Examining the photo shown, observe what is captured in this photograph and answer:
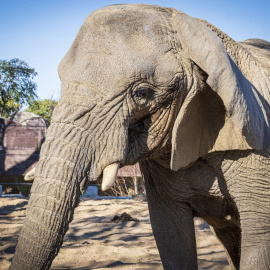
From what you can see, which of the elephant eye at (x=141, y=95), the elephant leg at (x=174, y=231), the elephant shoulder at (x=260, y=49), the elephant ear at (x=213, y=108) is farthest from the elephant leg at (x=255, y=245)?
the elephant shoulder at (x=260, y=49)

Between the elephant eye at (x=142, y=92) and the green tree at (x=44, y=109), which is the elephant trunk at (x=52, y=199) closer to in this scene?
the elephant eye at (x=142, y=92)

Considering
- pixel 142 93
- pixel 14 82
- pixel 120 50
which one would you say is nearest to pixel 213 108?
pixel 142 93

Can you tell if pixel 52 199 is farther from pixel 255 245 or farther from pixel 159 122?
pixel 255 245

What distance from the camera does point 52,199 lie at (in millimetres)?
2148

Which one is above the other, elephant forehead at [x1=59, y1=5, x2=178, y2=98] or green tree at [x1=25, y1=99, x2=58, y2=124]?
green tree at [x1=25, y1=99, x2=58, y2=124]

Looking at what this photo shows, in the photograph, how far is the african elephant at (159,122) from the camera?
7.23ft

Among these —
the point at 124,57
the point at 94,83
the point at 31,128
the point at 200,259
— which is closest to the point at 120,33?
the point at 124,57

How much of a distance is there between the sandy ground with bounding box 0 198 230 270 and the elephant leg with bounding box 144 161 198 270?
3.43 feet

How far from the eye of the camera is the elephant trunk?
2119mm

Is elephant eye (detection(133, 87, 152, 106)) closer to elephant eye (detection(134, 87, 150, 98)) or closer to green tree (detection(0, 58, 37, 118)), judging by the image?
elephant eye (detection(134, 87, 150, 98))

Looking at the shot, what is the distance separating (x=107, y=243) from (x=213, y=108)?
338 cm

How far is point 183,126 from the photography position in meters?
2.70

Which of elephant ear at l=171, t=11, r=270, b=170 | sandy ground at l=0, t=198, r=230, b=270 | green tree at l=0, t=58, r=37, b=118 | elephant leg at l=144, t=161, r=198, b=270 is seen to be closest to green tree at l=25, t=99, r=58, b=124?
green tree at l=0, t=58, r=37, b=118

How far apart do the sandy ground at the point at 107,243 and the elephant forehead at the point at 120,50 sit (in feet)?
7.84
